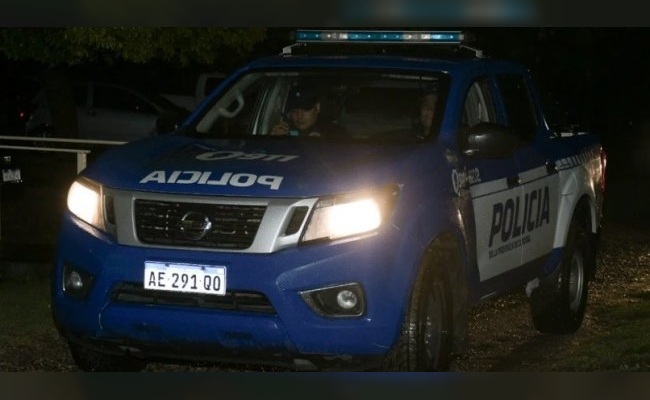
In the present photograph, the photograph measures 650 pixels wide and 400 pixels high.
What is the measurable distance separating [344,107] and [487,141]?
949 mm

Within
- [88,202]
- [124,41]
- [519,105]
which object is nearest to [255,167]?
[88,202]

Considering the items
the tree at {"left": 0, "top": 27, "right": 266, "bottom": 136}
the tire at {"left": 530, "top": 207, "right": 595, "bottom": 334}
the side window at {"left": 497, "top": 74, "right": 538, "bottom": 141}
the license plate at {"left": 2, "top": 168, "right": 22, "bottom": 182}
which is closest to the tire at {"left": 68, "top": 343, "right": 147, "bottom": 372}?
the side window at {"left": 497, "top": 74, "right": 538, "bottom": 141}

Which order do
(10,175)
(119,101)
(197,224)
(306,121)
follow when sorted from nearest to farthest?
(197,224), (306,121), (10,175), (119,101)

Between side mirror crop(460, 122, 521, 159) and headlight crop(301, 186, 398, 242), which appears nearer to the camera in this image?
headlight crop(301, 186, 398, 242)

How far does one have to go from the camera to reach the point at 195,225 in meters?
6.45

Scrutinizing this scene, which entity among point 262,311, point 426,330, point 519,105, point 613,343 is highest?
point 519,105

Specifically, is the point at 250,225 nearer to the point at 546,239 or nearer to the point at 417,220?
the point at 417,220

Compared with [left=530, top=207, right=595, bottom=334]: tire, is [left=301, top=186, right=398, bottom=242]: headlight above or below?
above

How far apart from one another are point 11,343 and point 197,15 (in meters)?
6.58

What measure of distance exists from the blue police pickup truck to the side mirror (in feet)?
0.04

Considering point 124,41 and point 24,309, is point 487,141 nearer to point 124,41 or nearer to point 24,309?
point 24,309

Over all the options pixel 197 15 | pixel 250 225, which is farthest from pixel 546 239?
pixel 197 15

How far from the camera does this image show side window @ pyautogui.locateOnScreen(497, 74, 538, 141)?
8531 mm

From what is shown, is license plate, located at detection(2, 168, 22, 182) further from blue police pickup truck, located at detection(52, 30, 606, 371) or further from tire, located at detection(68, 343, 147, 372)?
tire, located at detection(68, 343, 147, 372)
